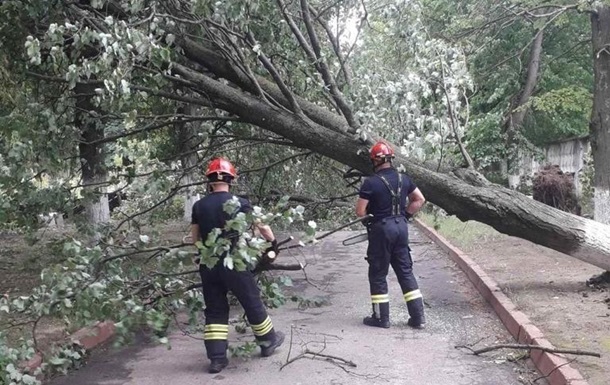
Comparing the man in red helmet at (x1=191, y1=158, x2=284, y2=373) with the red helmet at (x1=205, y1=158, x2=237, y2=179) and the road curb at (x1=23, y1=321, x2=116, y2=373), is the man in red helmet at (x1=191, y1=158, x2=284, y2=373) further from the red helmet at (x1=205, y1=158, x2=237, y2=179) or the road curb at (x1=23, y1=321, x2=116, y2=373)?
the road curb at (x1=23, y1=321, x2=116, y2=373)

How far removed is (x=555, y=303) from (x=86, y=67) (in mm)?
5170

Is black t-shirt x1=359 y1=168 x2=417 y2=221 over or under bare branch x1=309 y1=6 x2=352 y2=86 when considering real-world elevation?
under

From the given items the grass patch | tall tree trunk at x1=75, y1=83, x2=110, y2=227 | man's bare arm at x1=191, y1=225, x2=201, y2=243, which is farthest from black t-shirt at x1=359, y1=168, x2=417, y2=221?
the grass patch

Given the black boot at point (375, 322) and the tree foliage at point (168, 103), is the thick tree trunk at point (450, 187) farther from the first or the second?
the black boot at point (375, 322)

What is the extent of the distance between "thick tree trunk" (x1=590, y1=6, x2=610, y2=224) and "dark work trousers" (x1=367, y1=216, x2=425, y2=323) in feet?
14.0

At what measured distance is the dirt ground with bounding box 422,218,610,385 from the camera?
5242 mm

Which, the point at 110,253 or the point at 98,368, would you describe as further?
the point at 110,253

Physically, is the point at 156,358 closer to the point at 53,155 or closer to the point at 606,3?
the point at 53,155

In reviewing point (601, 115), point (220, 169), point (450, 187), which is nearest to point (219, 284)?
point (220, 169)

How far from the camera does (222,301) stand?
18.3ft

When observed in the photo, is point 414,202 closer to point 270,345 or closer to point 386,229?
point 386,229

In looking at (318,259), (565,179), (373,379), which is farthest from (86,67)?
(565,179)

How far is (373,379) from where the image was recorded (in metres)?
5.19

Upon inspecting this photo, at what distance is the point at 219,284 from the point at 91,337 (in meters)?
1.65
